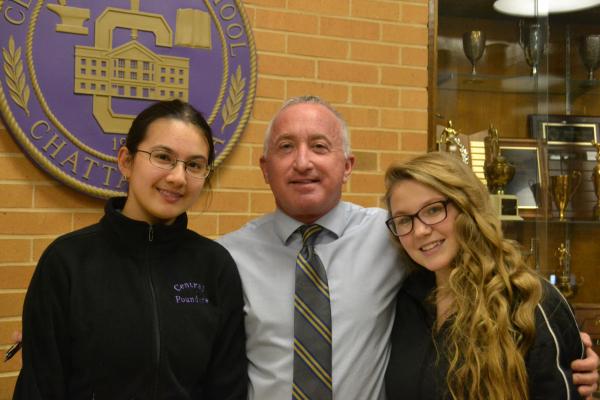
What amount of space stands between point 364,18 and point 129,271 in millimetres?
1572

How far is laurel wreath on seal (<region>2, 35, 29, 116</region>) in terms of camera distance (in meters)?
2.06

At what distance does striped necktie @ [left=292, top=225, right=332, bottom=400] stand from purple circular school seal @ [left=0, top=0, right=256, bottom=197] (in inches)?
28.7

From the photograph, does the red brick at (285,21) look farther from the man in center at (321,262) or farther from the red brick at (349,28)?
A: the man in center at (321,262)

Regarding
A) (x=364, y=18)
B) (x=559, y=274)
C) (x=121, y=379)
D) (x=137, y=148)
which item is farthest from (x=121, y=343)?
(x=559, y=274)

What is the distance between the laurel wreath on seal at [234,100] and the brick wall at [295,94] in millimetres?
81

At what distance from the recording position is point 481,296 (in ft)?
4.97

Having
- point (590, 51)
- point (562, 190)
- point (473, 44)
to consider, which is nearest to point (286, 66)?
point (473, 44)

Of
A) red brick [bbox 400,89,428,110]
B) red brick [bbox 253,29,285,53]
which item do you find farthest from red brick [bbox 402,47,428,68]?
red brick [bbox 253,29,285,53]

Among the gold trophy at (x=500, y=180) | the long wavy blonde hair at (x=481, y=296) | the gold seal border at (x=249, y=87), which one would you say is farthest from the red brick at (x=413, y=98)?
the long wavy blonde hair at (x=481, y=296)

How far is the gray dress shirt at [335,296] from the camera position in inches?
68.2

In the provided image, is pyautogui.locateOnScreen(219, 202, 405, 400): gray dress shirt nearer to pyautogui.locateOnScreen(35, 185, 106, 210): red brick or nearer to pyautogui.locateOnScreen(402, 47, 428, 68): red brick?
pyautogui.locateOnScreen(35, 185, 106, 210): red brick

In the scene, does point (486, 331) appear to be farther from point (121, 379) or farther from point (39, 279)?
point (39, 279)

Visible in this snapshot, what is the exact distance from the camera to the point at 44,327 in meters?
1.42

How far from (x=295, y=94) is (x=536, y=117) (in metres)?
1.25
